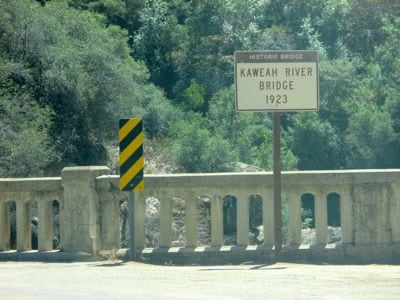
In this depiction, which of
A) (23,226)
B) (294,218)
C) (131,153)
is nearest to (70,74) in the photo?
(23,226)

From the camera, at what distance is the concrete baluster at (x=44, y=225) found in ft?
37.6

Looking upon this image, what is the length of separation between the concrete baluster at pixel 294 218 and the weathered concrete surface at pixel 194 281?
42cm

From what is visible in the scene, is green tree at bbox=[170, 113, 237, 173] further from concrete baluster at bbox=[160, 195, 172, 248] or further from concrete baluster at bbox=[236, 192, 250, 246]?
concrete baluster at bbox=[236, 192, 250, 246]

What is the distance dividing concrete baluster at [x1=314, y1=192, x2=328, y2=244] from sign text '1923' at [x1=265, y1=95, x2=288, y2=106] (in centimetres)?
121

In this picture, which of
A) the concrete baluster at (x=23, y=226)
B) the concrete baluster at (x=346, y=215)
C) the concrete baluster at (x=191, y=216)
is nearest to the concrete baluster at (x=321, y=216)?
the concrete baluster at (x=346, y=215)

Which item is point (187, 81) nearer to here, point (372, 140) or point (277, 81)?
point (372, 140)

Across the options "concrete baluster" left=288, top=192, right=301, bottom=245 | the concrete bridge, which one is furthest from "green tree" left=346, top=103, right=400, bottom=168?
"concrete baluster" left=288, top=192, right=301, bottom=245

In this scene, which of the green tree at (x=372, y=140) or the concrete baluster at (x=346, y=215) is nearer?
the concrete baluster at (x=346, y=215)

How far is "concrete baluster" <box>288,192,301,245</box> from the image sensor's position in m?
11.1

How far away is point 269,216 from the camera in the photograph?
11.1m

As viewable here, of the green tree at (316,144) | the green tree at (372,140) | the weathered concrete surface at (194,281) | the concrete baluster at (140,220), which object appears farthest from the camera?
the green tree at (316,144)

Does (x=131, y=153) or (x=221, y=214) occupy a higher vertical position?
(x=131, y=153)

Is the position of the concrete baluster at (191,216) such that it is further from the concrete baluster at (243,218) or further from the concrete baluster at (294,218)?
the concrete baluster at (294,218)

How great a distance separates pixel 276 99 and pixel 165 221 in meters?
2.02
